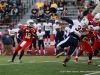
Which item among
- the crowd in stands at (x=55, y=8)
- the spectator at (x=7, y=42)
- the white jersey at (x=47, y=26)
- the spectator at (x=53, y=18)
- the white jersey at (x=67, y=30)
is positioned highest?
the crowd in stands at (x=55, y=8)

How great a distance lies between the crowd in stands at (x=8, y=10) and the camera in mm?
22812

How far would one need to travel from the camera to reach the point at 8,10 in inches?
921

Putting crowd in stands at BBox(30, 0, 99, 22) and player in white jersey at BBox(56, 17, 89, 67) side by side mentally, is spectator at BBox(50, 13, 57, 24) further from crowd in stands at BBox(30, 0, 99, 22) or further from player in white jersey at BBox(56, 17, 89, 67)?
player in white jersey at BBox(56, 17, 89, 67)

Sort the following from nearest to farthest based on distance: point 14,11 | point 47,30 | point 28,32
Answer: point 28,32
point 47,30
point 14,11

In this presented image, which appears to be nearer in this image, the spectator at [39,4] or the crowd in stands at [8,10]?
the crowd in stands at [8,10]

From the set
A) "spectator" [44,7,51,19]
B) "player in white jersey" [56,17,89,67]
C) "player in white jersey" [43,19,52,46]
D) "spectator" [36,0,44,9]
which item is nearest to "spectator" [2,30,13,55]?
"player in white jersey" [43,19,52,46]

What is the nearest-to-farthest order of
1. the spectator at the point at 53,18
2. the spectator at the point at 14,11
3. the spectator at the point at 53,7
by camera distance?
the spectator at the point at 53,18, the spectator at the point at 53,7, the spectator at the point at 14,11

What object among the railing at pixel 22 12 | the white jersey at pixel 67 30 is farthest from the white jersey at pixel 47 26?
the railing at pixel 22 12

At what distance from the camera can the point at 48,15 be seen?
22.0 metres

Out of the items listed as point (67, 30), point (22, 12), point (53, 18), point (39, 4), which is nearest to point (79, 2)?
point (39, 4)

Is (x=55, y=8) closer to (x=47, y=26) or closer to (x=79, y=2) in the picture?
(x=79, y=2)

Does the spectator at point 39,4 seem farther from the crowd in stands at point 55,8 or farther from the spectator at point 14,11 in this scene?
the spectator at point 14,11

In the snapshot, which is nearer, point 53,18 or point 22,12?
point 53,18

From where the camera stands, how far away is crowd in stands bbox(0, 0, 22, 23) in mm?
22812
